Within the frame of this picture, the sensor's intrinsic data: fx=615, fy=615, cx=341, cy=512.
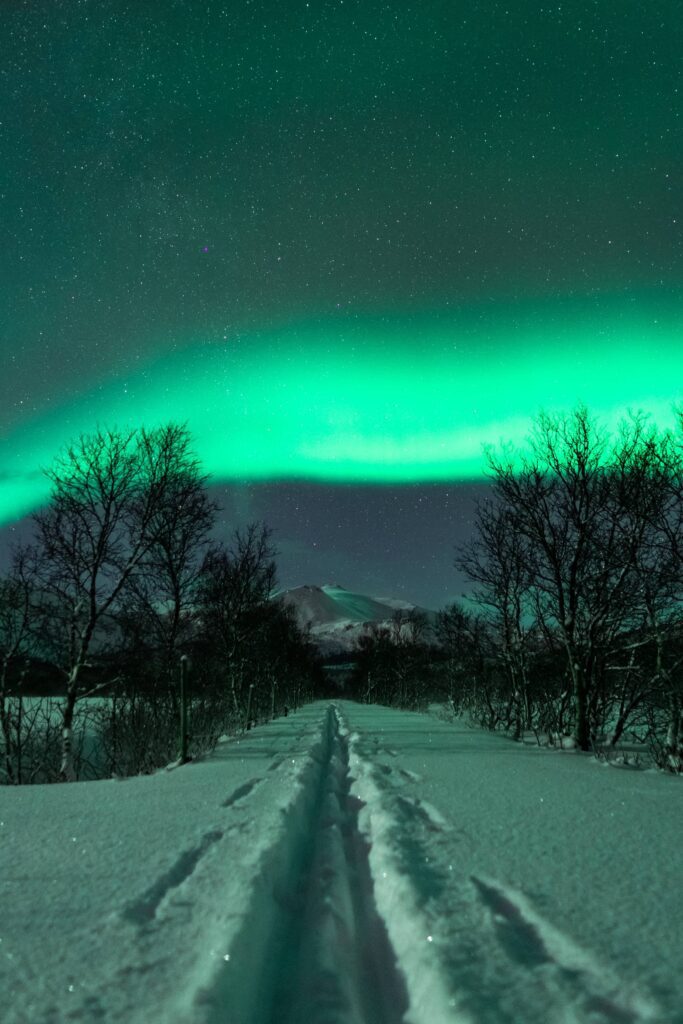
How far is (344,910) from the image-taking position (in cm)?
277

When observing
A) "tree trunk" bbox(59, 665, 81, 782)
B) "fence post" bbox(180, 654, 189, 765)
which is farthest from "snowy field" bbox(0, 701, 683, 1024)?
A: "tree trunk" bbox(59, 665, 81, 782)

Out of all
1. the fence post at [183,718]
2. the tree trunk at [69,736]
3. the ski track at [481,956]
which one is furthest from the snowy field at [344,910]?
the tree trunk at [69,736]

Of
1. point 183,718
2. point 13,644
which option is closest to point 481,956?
point 183,718

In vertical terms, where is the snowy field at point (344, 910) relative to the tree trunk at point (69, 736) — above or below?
above

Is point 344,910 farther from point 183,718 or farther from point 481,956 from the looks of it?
point 183,718

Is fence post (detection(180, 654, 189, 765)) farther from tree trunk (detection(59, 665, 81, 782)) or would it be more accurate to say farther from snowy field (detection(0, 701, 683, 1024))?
tree trunk (detection(59, 665, 81, 782))

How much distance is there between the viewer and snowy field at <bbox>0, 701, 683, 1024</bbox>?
6.23ft

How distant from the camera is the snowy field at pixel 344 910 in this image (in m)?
1.90

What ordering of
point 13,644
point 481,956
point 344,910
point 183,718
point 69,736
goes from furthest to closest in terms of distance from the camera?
1. point 13,644
2. point 69,736
3. point 183,718
4. point 344,910
5. point 481,956

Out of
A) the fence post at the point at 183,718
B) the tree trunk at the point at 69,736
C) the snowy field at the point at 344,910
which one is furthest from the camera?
the tree trunk at the point at 69,736

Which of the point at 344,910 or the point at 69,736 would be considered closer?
the point at 344,910

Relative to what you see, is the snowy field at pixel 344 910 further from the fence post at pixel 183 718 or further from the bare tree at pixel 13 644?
the bare tree at pixel 13 644

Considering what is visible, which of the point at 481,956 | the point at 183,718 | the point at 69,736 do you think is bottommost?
the point at 69,736

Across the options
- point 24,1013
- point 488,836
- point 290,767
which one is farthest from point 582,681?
point 24,1013
